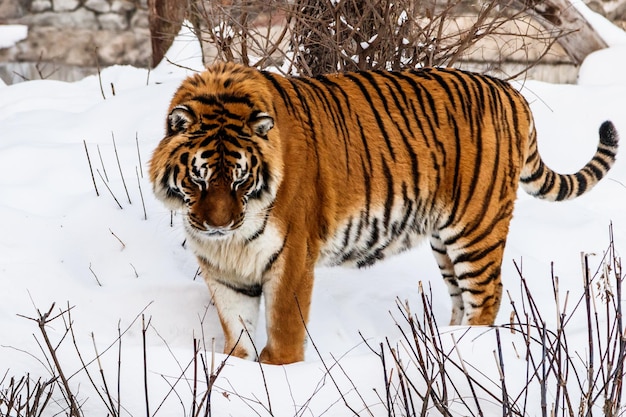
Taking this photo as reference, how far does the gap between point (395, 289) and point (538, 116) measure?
3050mm

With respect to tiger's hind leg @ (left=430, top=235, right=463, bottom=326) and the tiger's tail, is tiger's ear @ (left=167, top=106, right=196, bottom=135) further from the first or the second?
the tiger's tail

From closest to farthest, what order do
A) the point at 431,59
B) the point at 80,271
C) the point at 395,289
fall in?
1. the point at 80,271
2. the point at 395,289
3. the point at 431,59

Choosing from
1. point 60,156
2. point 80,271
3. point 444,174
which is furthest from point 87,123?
point 444,174

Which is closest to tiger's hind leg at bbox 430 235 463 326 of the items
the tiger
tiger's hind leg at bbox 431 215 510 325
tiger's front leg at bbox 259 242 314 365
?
the tiger

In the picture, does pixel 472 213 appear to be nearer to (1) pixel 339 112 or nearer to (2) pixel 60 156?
(1) pixel 339 112

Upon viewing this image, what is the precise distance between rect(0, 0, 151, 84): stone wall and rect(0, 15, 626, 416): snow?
13.9 ft

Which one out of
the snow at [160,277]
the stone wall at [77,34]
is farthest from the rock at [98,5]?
the snow at [160,277]

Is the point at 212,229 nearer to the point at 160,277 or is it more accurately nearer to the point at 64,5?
the point at 160,277

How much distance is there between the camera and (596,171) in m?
4.66

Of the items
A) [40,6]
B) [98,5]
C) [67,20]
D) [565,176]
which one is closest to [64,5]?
[67,20]

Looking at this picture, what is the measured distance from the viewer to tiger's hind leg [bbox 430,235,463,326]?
4.69m

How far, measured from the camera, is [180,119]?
3629 millimetres

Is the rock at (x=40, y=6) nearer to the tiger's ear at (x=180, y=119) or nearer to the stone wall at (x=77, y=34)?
the stone wall at (x=77, y=34)

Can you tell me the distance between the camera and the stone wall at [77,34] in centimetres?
1148
